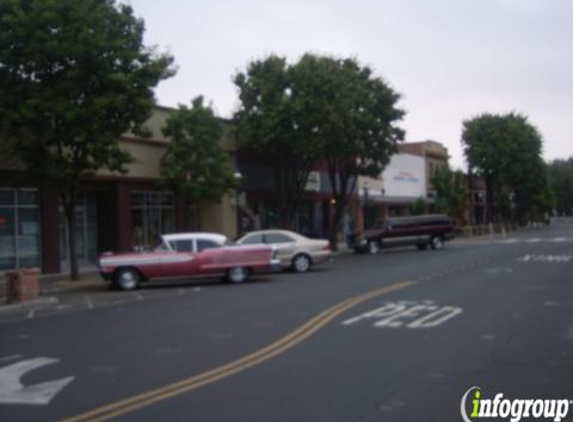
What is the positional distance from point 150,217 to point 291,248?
9.22m

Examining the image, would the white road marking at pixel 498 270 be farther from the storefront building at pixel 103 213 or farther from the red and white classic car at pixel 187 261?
the storefront building at pixel 103 213

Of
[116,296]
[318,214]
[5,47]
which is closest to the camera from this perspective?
[116,296]

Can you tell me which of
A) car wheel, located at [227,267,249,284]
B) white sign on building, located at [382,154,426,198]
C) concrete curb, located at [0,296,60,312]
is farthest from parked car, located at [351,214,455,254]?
concrete curb, located at [0,296,60,312]

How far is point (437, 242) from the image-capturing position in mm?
40781

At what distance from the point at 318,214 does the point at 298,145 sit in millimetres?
14729

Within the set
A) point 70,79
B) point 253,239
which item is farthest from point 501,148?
point 70,79

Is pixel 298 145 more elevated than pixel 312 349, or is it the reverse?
pixel 298 145

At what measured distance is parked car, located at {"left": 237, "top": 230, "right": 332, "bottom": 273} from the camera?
26703 millimetres

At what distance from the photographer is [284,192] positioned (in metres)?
38.4

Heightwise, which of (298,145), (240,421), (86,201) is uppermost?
(298,145)

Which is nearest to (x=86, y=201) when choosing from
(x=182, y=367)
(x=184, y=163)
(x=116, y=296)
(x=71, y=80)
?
(x=184, y=163)

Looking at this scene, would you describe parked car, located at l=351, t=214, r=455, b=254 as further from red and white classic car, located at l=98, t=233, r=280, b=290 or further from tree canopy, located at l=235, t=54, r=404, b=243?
red and white classic car, located at l=98, t=233, r=280, b=290

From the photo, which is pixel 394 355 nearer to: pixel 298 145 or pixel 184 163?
pixel 184 163

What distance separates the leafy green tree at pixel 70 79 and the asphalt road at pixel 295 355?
7250 millimetres
